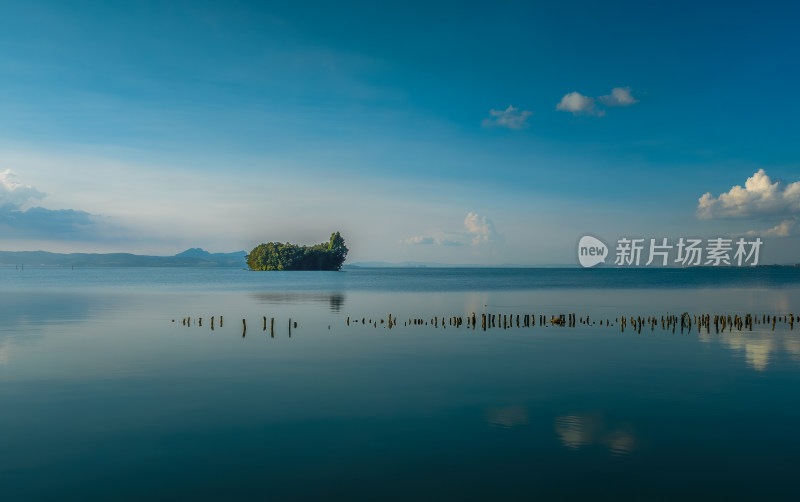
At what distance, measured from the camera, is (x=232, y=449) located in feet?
46.7

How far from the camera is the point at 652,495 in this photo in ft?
38.4

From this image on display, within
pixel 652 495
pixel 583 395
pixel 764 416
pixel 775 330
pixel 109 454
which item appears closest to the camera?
pixel 652 495

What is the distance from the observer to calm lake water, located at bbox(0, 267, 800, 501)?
12.3 metres

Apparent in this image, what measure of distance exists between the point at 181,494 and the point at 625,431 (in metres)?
12.6

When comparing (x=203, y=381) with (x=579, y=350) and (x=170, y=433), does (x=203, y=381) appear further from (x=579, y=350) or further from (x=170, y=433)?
(x=579, y=350)

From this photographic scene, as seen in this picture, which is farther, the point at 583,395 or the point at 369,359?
the point at 369,359

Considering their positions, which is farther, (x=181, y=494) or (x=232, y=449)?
(x=232, y=449)

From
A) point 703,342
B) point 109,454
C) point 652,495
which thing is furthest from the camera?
point 703,342

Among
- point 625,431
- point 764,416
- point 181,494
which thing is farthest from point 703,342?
point 181,494

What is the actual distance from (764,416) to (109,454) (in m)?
20.6

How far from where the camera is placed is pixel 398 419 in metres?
17.2

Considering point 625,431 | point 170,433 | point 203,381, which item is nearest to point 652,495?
point 625,431

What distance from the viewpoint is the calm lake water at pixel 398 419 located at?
40.4 feet

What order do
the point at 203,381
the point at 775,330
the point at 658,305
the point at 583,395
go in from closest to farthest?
the point at 583,395, the point at 203,381, the point at 775,330, the point at 658,305
